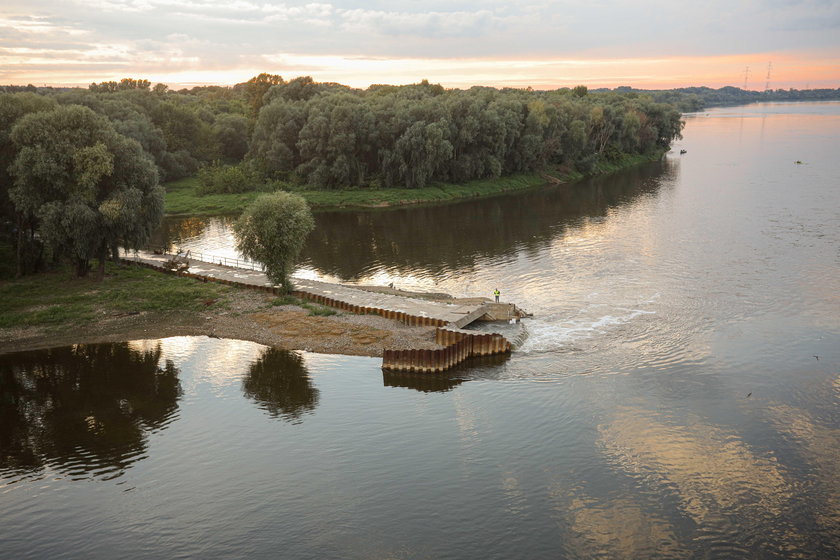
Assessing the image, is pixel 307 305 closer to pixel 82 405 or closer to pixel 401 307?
pixel 401 307

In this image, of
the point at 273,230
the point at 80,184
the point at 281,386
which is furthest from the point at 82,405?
the point at 80,184

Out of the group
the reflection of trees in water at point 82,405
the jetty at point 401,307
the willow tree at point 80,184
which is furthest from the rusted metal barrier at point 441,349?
the willow tree at point 80,184

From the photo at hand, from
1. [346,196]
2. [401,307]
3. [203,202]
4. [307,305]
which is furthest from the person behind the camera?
[346,196]

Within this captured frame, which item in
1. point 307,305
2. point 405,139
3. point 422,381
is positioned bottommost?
point 422,381

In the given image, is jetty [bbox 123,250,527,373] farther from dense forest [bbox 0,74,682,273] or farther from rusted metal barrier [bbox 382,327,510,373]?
dense forest [bbox 0,74,682,273]

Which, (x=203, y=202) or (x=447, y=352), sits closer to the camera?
(x=447, y=352)

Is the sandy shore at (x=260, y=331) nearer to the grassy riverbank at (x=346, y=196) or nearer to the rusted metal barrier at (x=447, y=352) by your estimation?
the rusted metal barrier at (x=447, y=352)

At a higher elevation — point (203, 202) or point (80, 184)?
point (80, 184)
